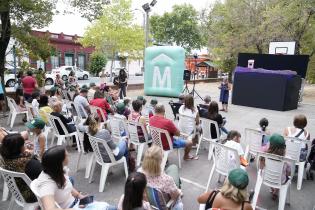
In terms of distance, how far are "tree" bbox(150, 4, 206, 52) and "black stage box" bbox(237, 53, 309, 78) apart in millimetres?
29585

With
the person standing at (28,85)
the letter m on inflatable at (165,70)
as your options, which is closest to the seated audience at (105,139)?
the person standing at (28,85)

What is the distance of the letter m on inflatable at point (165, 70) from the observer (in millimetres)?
13734

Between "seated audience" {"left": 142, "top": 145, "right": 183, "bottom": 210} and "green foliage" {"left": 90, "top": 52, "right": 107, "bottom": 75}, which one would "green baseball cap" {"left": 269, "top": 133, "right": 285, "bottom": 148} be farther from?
"green foliage" {"left": 90, "top": 52, "right": 107, "bottom": 75}

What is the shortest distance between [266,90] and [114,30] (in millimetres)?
17356

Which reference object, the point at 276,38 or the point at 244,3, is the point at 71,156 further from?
the point at 244,3

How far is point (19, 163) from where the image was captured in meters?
3.07

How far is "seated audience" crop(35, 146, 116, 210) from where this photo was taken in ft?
8.33

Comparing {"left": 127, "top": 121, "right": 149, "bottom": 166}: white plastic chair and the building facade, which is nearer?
{"left": 127, "top": 121, "right": 149, "bottom": 166}: white plastic chair

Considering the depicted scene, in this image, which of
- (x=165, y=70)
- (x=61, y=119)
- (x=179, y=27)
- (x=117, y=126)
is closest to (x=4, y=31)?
(x=61, y=119)

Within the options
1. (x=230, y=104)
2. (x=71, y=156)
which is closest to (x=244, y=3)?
(x=230, y=104)

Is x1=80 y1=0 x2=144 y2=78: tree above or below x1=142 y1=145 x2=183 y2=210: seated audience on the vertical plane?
above

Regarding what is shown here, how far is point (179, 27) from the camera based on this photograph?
45.3 meters

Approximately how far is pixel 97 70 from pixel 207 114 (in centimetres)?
2530

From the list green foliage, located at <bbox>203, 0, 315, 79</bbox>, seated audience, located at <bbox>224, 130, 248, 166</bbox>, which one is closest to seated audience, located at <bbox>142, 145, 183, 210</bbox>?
seated audience, located at <bbox>224, 130, 248, 166</bbox>
